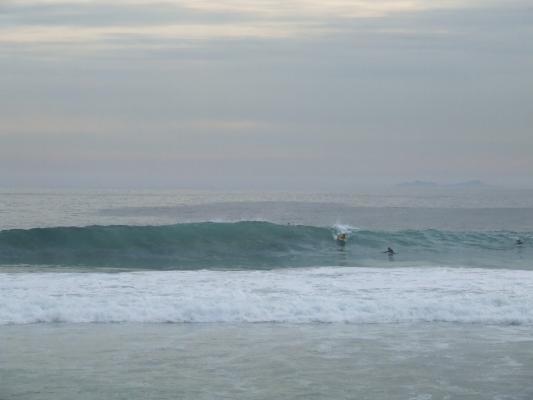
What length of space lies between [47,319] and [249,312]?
3.25 m

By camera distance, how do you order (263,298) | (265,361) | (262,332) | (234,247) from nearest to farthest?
(265,361)
(262,332)
(263,298)
(234,247)

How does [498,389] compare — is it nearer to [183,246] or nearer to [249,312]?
[249,312]

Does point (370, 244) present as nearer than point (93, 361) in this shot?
No

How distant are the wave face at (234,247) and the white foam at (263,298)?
6323 mm

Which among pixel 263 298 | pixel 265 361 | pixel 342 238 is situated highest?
pixel 342 238

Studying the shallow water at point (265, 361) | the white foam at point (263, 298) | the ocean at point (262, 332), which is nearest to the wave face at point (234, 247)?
the ocean at point (262, 332)

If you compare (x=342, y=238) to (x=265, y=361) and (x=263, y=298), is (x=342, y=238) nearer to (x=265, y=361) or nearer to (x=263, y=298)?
(x=263, y=298)

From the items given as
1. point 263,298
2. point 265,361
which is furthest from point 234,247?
point 265,361

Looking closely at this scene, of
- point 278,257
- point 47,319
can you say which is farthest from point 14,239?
point 47,319

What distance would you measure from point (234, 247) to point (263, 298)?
1307 cm

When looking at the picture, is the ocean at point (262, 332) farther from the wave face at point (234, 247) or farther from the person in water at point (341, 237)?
the person in water at point (341, 237)

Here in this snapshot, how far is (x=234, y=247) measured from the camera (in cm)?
2677

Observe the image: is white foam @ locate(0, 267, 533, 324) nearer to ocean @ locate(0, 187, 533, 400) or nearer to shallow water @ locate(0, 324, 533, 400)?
ocean @ locate(0, 187, 533, 400)

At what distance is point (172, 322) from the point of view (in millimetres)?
12320
